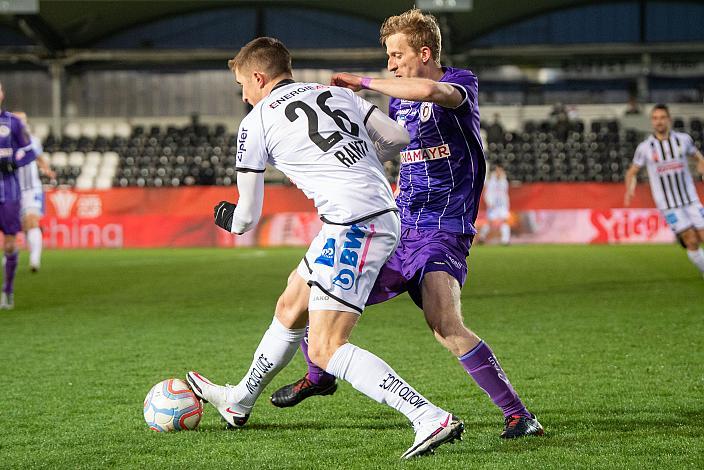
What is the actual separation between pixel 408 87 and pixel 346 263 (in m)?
0.75

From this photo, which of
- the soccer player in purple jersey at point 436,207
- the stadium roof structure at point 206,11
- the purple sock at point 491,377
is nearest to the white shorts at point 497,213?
the stadium roof structure at point 206,11

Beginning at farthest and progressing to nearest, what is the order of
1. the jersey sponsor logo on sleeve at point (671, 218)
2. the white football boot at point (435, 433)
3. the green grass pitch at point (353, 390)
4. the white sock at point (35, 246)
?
1. the white sock at point (35, 246)
2. the jersey sponsor logo on sleeve at point (671, 218)
3. the green grass pitch at point (353, 390)
4. the white football boot at point (435, 433)

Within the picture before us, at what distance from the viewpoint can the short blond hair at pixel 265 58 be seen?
419 cm

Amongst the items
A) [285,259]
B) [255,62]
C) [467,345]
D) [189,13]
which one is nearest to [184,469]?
[467,345]

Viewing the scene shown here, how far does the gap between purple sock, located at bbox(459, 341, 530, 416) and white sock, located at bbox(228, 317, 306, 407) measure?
2.61 feet

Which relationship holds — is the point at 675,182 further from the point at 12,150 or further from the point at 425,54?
the point at 425,54

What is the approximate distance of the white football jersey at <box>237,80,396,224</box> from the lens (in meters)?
4.08

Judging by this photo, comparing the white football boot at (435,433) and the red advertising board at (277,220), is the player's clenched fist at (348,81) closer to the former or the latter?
the white football boot at (435,433)

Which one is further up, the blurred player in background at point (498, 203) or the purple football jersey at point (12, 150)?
the purple football jersey at point (12, 150)

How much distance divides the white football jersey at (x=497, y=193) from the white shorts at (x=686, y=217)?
10.0 m

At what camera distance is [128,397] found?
18.6 feet

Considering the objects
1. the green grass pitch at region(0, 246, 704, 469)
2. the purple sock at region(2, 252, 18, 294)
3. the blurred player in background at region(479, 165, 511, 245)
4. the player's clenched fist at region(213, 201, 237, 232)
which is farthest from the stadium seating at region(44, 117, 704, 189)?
the player's clenched fist at region(213, 201, 237, 232)

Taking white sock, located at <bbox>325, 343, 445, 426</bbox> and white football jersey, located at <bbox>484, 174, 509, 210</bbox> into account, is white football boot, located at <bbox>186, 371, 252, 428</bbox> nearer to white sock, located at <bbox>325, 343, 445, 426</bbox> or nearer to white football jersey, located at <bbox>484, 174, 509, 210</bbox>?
white sock, located at <bbox>325, 343, 445, 426</bbox>

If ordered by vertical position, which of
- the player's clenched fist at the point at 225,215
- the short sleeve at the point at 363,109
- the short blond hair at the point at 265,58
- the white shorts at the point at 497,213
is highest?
the short blond hair at the point at 265,58
